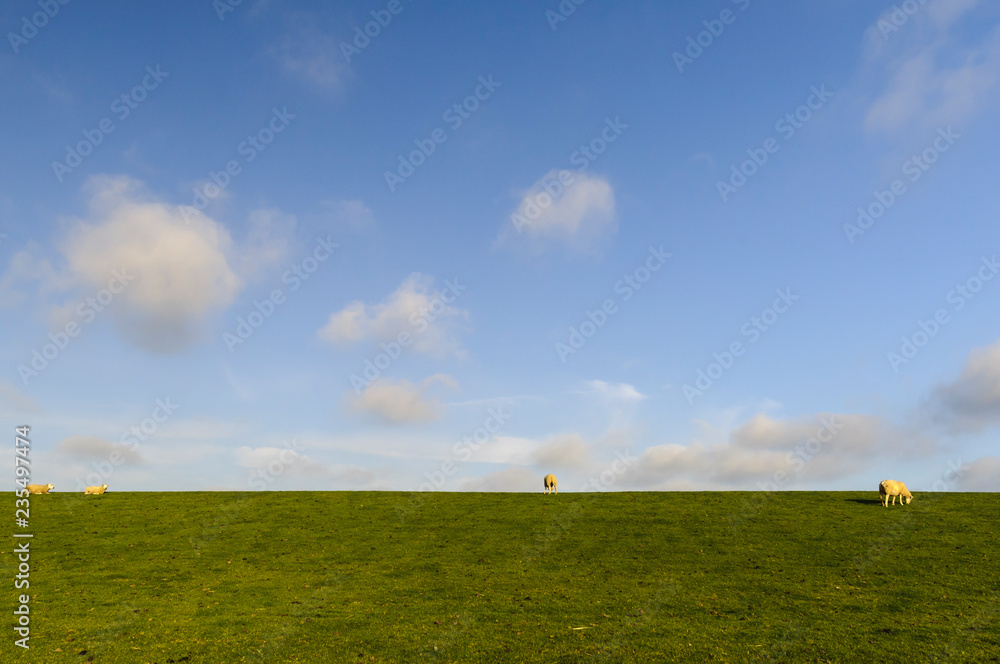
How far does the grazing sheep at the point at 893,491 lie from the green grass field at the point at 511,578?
3.01 ft

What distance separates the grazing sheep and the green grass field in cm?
92

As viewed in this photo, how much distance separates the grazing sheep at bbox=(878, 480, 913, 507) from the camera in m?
38.8

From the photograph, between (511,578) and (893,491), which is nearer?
(511,578)

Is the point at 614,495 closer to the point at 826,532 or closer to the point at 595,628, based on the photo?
the point at 826,532

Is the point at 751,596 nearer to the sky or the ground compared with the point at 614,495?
nearer to the ground

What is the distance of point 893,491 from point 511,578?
28.9 meters

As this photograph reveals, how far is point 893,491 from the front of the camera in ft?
127

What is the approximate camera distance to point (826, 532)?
32.7 meters

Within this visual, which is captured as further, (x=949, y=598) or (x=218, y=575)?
(x=218, y=575)

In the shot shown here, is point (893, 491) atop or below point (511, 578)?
atop

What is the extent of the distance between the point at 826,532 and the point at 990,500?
16115 mm

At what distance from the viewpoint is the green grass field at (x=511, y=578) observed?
17922 mm

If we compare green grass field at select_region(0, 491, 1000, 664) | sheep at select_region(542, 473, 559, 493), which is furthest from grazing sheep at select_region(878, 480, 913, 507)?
sheep at select_region(542, 473, 559, 493)

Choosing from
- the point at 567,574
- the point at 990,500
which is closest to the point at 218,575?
the point at 567,574
